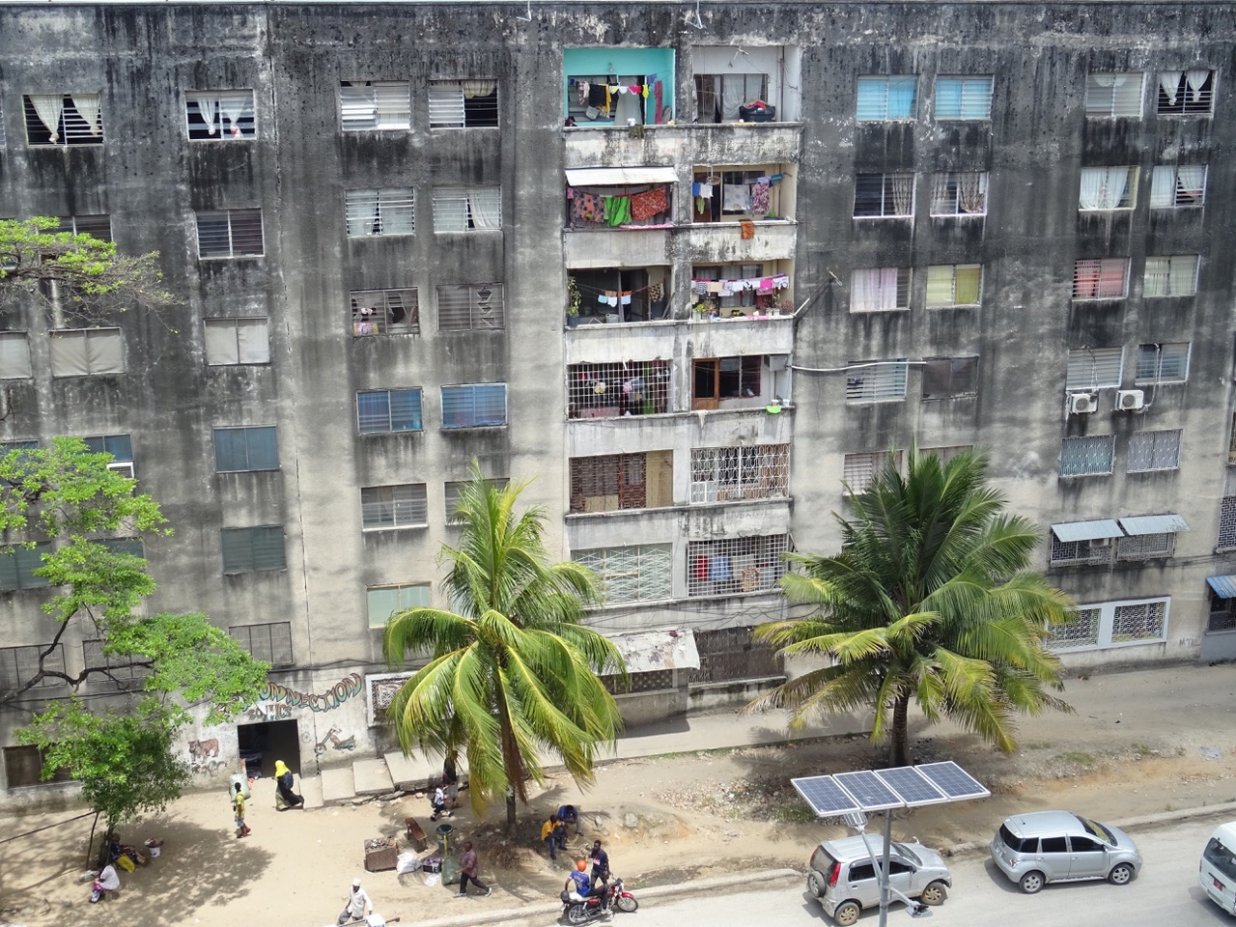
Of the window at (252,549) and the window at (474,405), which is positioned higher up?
the window at (474,405)

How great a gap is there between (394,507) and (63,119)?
11545 mm

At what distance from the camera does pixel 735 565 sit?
35.7 metres

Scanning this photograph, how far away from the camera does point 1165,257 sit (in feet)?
117

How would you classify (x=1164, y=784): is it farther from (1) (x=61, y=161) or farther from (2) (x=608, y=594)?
(1) (x=61, y=161)

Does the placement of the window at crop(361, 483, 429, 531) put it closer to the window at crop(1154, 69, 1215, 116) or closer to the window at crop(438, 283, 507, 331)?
the window at crop(438, 283, 507, 331)

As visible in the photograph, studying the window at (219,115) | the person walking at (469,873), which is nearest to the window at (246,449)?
the window at (219,115)

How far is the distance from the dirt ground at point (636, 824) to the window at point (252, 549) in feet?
18.6

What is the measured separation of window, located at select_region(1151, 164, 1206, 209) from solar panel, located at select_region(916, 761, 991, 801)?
1775 centimetres

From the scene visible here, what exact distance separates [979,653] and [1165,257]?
46.3 ft

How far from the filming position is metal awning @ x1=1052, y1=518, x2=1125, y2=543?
121ft

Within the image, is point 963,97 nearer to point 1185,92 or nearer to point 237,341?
point 1185,92

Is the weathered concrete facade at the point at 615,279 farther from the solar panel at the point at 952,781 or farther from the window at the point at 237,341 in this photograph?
the solar panel at the point at 952,781

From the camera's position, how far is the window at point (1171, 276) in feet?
117

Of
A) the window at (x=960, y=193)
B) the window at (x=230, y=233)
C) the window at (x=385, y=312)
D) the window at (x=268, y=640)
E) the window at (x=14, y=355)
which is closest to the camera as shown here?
the window at (x=14, y=355)
